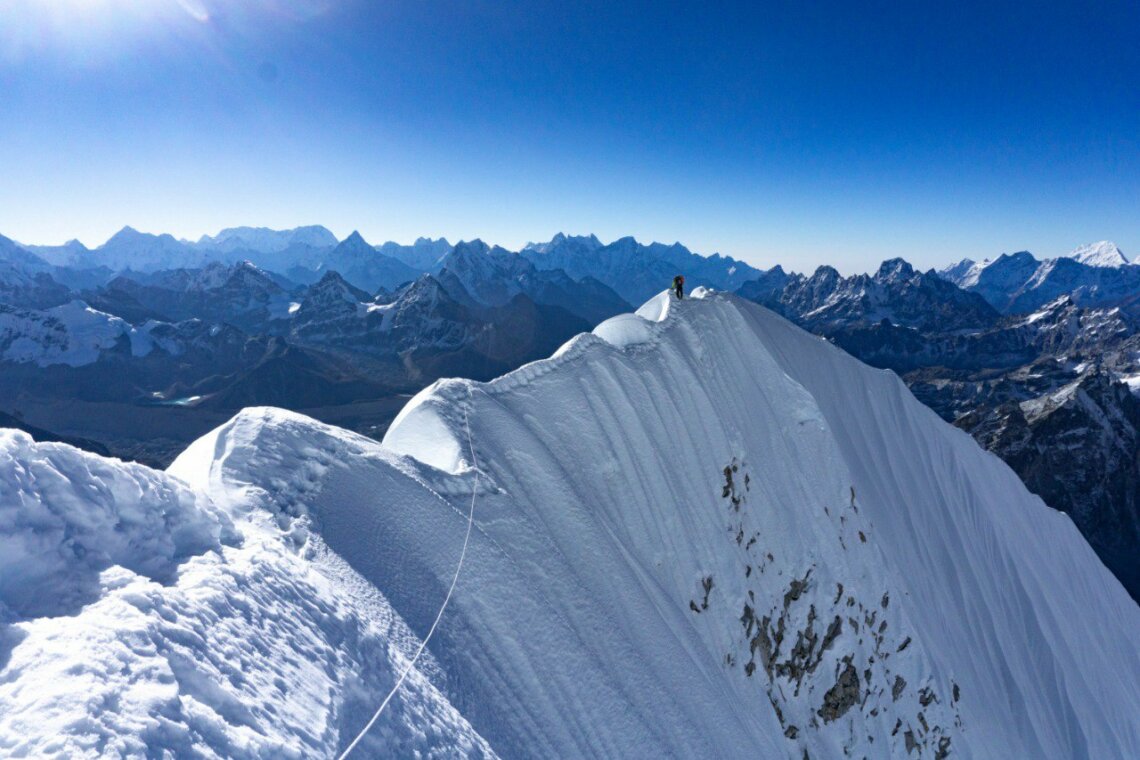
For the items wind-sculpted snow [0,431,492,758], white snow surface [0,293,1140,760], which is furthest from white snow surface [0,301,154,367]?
wind-sculpted snow [0,431,492,758]

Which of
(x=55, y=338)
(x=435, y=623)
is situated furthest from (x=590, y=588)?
(x=55, y=338)

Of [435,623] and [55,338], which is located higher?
[55,338]

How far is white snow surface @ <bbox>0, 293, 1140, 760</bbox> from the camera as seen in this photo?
20.2ft

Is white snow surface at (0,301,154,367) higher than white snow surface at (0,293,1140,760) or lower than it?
higher

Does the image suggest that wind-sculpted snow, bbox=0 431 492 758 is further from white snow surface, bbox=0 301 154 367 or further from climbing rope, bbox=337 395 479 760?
white snow surface, bbox=0 301 154 367

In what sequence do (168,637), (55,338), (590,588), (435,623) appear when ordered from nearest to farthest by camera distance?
(168,637) < (435,623) < (590,588) < (55,338)

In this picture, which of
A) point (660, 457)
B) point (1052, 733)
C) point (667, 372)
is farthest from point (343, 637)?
point (1052, 733)

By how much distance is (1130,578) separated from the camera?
100375 millimetres

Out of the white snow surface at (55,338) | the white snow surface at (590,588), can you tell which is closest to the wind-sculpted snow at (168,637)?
the white snow surface at (590,588)

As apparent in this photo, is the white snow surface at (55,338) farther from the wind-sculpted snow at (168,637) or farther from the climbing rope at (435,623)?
the wind-sculpted snow at (168,637)

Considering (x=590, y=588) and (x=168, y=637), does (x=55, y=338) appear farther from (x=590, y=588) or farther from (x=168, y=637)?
(x=168, y=637)

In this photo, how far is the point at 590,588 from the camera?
1391 cm

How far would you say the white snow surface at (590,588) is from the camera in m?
6.16

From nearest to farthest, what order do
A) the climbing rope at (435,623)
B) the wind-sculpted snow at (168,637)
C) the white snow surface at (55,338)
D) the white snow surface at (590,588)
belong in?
the wind-sculpted snow at (168,637) → the white snow surface at (590,588) → the climbing rope at (435,623) → the white snow surface at (55,338)
